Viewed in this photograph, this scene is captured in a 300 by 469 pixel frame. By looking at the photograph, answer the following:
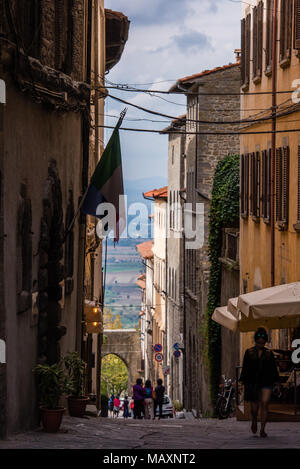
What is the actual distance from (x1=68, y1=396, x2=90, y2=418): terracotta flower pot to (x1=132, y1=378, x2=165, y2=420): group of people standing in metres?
8.95

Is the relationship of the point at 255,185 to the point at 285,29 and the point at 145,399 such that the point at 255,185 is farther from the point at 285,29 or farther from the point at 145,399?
the point at 145,399

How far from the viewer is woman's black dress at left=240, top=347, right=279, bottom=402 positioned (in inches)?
521

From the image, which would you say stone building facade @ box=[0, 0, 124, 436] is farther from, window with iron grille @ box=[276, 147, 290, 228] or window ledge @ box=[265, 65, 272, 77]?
window ledge @ box=[265, 65, 272, 77]

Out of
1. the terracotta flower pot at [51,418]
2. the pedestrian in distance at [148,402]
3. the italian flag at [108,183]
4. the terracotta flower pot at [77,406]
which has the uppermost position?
the italian flag at [108,183]

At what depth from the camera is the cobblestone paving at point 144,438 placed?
1155cm

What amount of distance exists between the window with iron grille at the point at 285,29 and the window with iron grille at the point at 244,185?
5.64 metres

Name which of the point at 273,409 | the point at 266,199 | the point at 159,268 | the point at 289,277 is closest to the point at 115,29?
the point at 266,199

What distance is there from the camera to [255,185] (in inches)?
1041

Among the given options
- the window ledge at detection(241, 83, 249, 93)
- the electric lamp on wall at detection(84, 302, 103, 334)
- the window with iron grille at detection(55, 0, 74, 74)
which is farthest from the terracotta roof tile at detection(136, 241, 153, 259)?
the window with iron grille at detection(55, 0, 74, 74)

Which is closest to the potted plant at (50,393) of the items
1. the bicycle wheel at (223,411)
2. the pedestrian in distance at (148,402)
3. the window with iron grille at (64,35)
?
the window with iron grille at (64,35)

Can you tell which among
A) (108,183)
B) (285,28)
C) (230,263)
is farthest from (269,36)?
(108,183)

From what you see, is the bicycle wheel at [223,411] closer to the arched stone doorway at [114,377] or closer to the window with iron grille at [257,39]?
the window with iron grille at [257,39]

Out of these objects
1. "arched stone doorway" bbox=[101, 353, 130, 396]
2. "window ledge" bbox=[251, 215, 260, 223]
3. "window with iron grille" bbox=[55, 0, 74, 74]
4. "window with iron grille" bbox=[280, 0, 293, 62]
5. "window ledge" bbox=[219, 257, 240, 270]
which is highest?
"window with iron grille" bbox=[280, 0, 293, 62]

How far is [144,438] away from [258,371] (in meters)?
1.83
